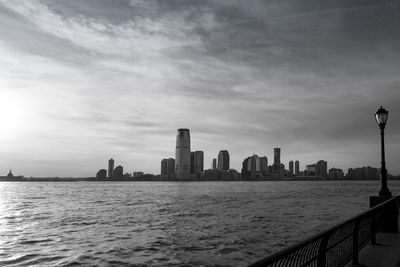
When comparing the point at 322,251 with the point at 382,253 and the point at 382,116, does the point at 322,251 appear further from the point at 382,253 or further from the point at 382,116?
the point at 382,116

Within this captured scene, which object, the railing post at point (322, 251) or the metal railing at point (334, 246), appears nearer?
the metal railing at point (334, 246)

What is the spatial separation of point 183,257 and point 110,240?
8756 mm

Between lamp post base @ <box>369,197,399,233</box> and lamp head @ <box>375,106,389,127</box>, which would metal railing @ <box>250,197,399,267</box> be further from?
lamp head @ <box>375,106,389,127</box>

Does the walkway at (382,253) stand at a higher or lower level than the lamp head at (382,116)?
lower

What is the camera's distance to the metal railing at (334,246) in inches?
182

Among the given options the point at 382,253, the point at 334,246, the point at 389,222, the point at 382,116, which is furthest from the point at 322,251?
the point at 382,116

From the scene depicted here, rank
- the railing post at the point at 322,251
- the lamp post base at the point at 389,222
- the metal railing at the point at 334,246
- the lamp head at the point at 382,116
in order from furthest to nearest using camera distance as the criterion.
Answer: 1. the lamp head at the point at 382,116
2. the lamp post base at the point at 389,222
3. the railing post at the point at 322,251
4. the metal railing at the point at 334,246

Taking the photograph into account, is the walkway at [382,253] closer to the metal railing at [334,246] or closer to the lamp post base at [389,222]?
the metal railing at [334,246]

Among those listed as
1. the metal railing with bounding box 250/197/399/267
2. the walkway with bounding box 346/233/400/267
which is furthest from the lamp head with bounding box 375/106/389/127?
the walkway with bounding box 346/233/400/267

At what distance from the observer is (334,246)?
24.2 feet

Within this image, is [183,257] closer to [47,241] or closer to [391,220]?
[391,220]

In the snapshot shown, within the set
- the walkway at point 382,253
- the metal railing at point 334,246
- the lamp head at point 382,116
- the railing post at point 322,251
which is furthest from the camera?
the lamp head at point 382,116

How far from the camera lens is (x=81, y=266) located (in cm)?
1811

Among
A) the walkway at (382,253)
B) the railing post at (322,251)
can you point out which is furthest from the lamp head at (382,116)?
the railing post at (322,251)
